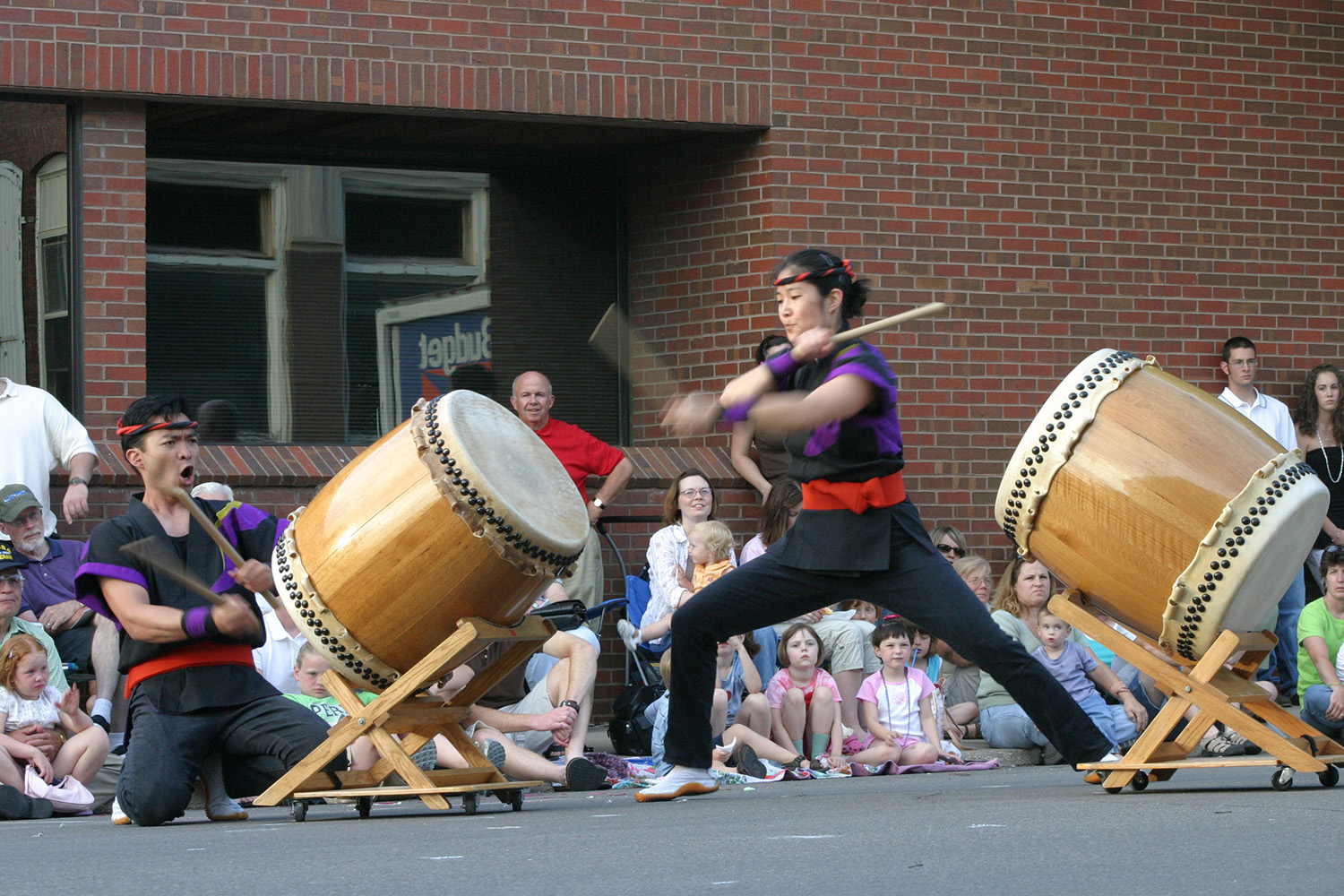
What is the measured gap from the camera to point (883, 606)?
20.9 feet

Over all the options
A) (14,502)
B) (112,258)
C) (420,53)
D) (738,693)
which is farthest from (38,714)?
(420,53)

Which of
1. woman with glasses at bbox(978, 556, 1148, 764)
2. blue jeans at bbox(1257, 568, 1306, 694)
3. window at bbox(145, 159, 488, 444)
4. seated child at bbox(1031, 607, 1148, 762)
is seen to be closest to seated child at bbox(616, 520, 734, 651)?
woman with glasses at bbox(978, 556, 1148, 764)

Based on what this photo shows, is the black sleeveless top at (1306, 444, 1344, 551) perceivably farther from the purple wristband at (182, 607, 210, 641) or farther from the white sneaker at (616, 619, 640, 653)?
the purple wristband at (182, 607, 210, 641)

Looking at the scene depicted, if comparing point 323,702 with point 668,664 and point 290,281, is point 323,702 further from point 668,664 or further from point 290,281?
point 290,281

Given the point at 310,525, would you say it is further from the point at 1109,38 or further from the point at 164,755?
the point at 1109,38

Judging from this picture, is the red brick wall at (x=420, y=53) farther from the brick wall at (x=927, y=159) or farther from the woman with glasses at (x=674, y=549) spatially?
the woman with glasses at (x=674, y=549)

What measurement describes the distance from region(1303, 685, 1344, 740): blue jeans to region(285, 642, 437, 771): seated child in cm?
396

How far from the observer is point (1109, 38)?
1170 centimetres

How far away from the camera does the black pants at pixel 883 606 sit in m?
6.19

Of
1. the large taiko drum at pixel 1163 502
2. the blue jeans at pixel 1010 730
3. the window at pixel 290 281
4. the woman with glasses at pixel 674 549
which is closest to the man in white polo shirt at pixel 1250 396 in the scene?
the blue jeans at pixel 1010 730

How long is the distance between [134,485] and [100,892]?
5.42 metres

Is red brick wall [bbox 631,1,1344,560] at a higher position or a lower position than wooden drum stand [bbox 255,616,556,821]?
higher

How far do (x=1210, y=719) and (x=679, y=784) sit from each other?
71.0 inches

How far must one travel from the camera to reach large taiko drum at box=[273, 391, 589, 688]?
249 inches
